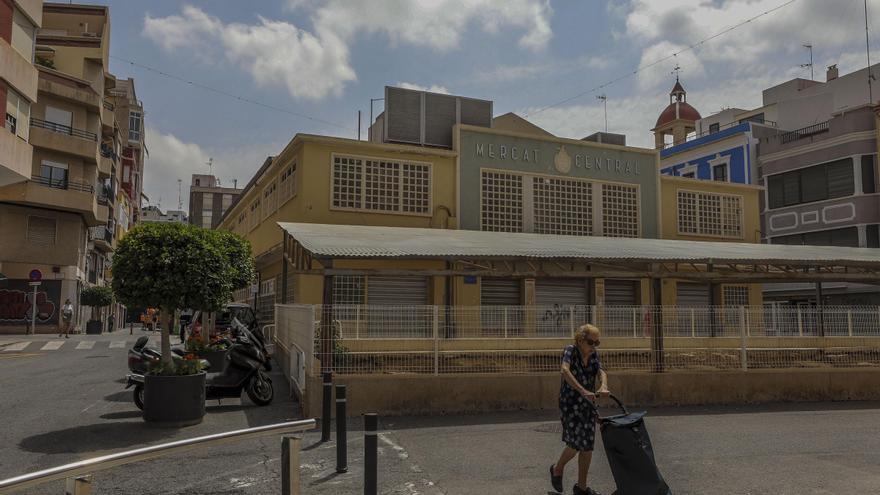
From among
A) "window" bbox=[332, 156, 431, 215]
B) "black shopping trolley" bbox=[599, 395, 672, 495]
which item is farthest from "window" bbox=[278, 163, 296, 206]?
"black shopping trolley" bbox=[599, 395, 672, 495]

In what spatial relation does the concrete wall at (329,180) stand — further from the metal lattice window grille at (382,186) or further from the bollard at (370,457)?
the bollard at (370,457)

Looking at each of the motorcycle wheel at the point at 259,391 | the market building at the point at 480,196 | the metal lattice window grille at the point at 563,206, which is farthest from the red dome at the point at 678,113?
the motorcycle wheel at the point at 259,391

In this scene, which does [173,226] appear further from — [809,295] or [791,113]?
[791,113]

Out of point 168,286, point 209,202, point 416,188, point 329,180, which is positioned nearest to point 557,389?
point 168,286

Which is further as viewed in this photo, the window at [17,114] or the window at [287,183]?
the window at [17,114]

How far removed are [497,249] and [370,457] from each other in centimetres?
827

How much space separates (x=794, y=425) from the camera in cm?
988

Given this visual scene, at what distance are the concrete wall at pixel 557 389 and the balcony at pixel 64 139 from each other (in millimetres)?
28821

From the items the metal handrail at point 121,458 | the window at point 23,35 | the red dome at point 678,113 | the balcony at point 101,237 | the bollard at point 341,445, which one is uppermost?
the red dome at point 678,113

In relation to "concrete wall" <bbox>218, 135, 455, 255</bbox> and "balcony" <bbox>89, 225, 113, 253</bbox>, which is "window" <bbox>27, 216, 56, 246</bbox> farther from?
"concrete wall" <bbox>218, 135, 455, 255</bbox>

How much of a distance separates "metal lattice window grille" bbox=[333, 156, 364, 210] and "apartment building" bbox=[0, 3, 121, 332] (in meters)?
18.6

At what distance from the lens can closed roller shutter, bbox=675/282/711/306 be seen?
2406cm

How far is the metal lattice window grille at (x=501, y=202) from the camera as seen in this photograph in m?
21.3

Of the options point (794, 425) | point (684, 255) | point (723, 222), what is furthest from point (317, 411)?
point (723, 222)
